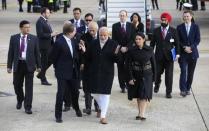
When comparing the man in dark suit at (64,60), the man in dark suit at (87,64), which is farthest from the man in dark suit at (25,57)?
the man in dark suit at (87,64)

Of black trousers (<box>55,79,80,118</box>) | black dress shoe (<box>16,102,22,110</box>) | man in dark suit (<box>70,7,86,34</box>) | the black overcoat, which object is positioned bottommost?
black dress shoe (<box>16,102,22,110</box>)

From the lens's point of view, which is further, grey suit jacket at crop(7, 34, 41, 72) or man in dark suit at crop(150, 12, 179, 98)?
man in dark suit at crop(150, 12, 179, 98)

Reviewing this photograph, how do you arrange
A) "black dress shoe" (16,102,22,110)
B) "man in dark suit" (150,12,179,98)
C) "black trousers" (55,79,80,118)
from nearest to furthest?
"black trousers" (55,79,80,118) → "black dress shoe" (16,102,22,110) → "man in dark suit" (150,12,179,98)

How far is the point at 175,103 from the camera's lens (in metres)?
11.6

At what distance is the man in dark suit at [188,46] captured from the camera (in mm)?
12086

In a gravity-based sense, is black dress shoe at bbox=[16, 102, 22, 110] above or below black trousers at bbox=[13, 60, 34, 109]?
below

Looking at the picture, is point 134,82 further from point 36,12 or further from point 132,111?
point 36,12

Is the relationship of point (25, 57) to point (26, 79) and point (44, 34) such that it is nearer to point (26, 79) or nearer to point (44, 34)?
point (26, 79)

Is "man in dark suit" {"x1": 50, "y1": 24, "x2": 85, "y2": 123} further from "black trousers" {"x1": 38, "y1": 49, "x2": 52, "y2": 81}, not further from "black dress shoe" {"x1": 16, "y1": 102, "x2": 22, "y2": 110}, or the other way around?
"black trousers" {"x1": 38, "y1": 49, "x2": 52, "y2": 81}

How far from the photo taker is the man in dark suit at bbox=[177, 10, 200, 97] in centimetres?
1209

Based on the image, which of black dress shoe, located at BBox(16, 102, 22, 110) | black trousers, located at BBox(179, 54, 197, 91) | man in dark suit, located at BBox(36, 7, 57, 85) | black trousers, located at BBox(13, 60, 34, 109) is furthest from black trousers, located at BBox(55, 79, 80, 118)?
black trousers, located at BBox(179, 54, 197, 91)

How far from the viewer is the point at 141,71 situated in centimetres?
1016

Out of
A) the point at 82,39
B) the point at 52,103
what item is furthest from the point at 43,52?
the point at 82,39

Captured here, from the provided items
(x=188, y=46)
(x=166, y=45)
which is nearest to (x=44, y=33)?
(x=166, y=45)
